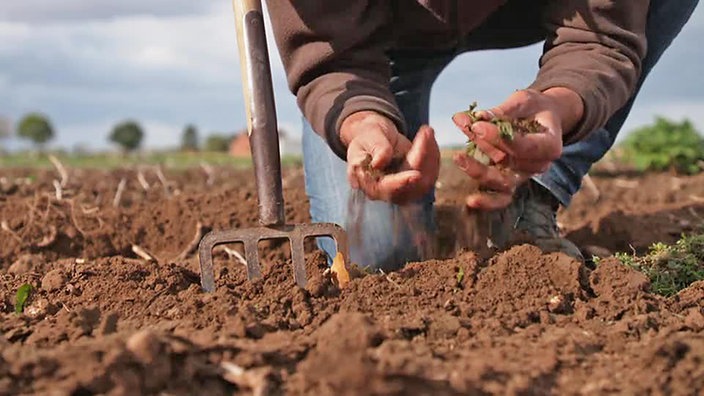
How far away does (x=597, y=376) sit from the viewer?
5.48 feet

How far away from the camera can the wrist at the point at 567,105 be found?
2.44 metres

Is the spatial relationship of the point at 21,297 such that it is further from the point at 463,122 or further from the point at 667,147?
the point at 667,147

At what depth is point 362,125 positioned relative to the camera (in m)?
2.46

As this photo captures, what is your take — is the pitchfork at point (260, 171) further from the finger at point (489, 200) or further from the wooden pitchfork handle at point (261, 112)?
the finger at point (489, 200)

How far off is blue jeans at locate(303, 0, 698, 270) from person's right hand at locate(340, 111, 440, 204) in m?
1.05

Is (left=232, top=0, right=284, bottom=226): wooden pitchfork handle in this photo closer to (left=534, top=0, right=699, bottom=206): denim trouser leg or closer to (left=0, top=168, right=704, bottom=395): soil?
(left=0, top=168, right=704, bottom=395): soil

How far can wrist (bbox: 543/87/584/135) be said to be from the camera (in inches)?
96.0

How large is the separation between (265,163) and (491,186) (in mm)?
692

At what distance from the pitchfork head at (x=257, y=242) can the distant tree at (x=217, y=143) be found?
42251mm

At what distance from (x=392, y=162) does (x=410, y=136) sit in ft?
4.84

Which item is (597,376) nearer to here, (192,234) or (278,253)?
(278,253)

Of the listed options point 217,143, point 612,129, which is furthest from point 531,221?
point 217,143

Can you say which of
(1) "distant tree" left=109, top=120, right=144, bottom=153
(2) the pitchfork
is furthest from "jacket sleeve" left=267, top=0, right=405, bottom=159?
(1) "distant tree" left=109, top=120, right=144, bottom=153

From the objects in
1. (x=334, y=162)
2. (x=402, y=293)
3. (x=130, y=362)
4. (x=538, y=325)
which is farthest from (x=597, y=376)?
(x=334, y=162)
